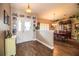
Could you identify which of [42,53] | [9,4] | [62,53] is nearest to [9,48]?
[42,53]

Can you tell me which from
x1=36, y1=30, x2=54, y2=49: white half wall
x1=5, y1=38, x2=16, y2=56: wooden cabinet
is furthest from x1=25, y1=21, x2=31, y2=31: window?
x1=5, y1=38, x2=16, y2=56: wooden cabinet

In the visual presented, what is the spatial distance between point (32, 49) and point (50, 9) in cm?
88

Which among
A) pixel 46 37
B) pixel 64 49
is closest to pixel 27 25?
pixel 46 37

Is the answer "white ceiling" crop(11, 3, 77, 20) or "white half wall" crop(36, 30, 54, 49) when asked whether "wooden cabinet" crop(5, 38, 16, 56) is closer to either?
"white half wall" crop(36, 30, 54, 49)

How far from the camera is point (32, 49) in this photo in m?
2.37

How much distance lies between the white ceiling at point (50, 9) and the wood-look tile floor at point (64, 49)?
55cm

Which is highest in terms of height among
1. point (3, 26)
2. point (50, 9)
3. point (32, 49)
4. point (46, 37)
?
point (50, 9)

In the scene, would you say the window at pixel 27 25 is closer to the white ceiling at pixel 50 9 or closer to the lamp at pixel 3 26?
the white ceiling at pixel 50 9

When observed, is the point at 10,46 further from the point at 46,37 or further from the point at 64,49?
the point at 64,49

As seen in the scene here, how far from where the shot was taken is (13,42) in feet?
7.73

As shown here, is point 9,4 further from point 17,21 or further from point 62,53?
point 62,53

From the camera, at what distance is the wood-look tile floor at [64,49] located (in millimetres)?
2311

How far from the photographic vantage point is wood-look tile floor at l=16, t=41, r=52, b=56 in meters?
2.35

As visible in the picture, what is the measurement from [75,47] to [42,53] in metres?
0.66
